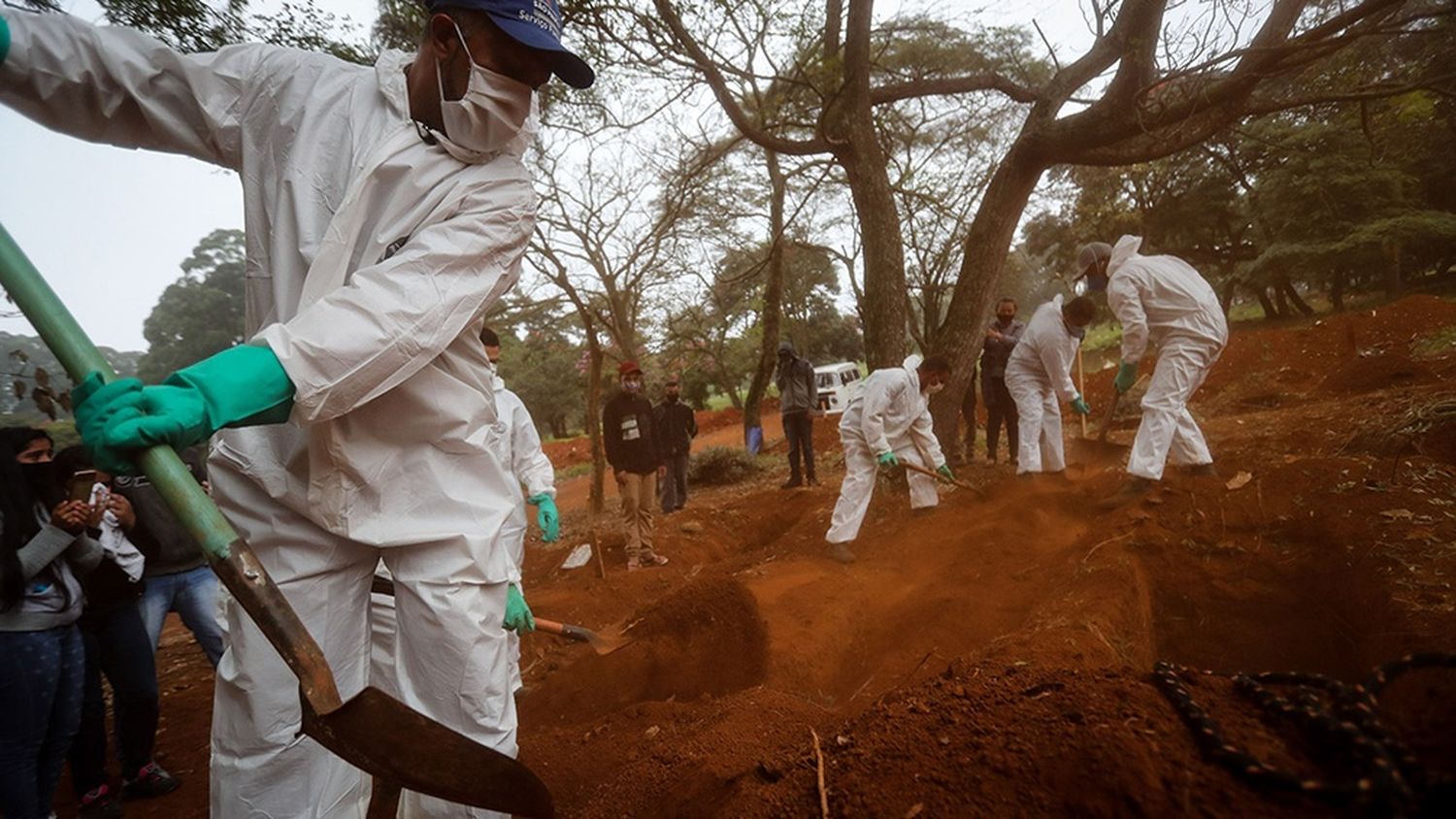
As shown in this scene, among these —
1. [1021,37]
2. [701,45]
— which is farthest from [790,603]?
[1021,37]

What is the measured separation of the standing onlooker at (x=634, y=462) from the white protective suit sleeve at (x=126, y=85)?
17.6 feet

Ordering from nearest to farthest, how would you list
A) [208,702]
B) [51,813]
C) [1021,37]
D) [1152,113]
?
[51,813]
[208,702]
[1152,113]
[1021,37]

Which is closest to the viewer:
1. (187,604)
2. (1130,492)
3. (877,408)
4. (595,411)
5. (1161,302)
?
(187,604)

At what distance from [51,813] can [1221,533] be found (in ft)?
19.1

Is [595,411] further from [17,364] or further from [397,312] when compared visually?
[397,312]

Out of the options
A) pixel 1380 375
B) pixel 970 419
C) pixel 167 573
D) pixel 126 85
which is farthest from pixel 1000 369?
pixel 126 85

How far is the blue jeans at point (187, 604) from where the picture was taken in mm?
3420

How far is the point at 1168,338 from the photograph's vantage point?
4.96 meters

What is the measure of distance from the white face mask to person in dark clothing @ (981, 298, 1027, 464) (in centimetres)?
712

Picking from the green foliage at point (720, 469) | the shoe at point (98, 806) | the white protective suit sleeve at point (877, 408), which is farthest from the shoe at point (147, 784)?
the green foliage at point (720, 469)

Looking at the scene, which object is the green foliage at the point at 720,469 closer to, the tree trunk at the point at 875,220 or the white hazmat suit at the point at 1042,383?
the tree trunk at the point at 875,220

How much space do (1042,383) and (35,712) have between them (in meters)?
6.94

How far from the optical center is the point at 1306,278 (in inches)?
512

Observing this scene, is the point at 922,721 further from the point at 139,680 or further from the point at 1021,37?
the point at 1021,37
